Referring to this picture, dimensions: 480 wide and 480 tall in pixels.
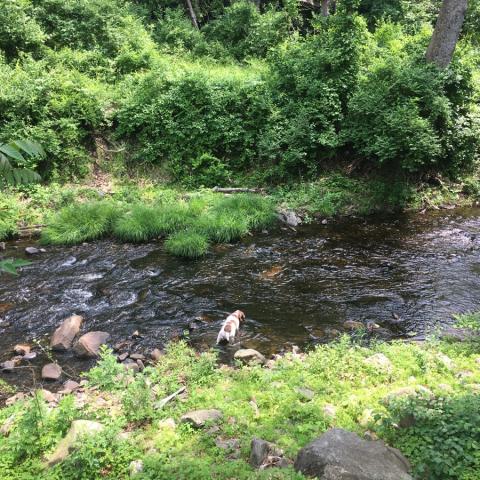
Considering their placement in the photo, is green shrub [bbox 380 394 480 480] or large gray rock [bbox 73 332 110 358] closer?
green shrub [bbox 380 394 480 480]

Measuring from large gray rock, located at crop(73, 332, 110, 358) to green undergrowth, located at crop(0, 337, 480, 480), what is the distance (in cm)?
88

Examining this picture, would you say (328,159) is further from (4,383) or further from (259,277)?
(4,383)

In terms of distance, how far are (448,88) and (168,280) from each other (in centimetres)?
966

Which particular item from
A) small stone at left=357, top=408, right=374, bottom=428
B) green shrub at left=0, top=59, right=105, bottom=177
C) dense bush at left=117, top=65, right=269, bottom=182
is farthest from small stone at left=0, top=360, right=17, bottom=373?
dense bush at left=117, top=65, right=269, bottom=182

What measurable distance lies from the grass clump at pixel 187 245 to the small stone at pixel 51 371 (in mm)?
4281

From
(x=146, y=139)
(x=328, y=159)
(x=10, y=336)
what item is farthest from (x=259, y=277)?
(x=146, y=139)

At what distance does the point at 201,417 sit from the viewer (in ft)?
15.8

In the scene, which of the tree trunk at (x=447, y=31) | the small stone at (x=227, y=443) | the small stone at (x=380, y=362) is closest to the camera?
the small stone at (x=227, y=443)

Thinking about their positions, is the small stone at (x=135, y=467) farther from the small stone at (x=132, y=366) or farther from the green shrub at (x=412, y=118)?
the green shrub at (x=412, y=118)

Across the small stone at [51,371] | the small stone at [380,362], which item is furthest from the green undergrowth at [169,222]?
the small stone at [380,362]

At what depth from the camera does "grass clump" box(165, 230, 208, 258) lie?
404 inches

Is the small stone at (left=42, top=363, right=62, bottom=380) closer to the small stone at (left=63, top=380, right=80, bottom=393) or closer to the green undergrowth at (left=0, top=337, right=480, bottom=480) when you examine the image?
the small stone at (left=63, top=380, right=80, bottom=393)

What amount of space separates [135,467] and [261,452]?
45.8 inches

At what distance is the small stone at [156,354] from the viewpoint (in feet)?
21.6
